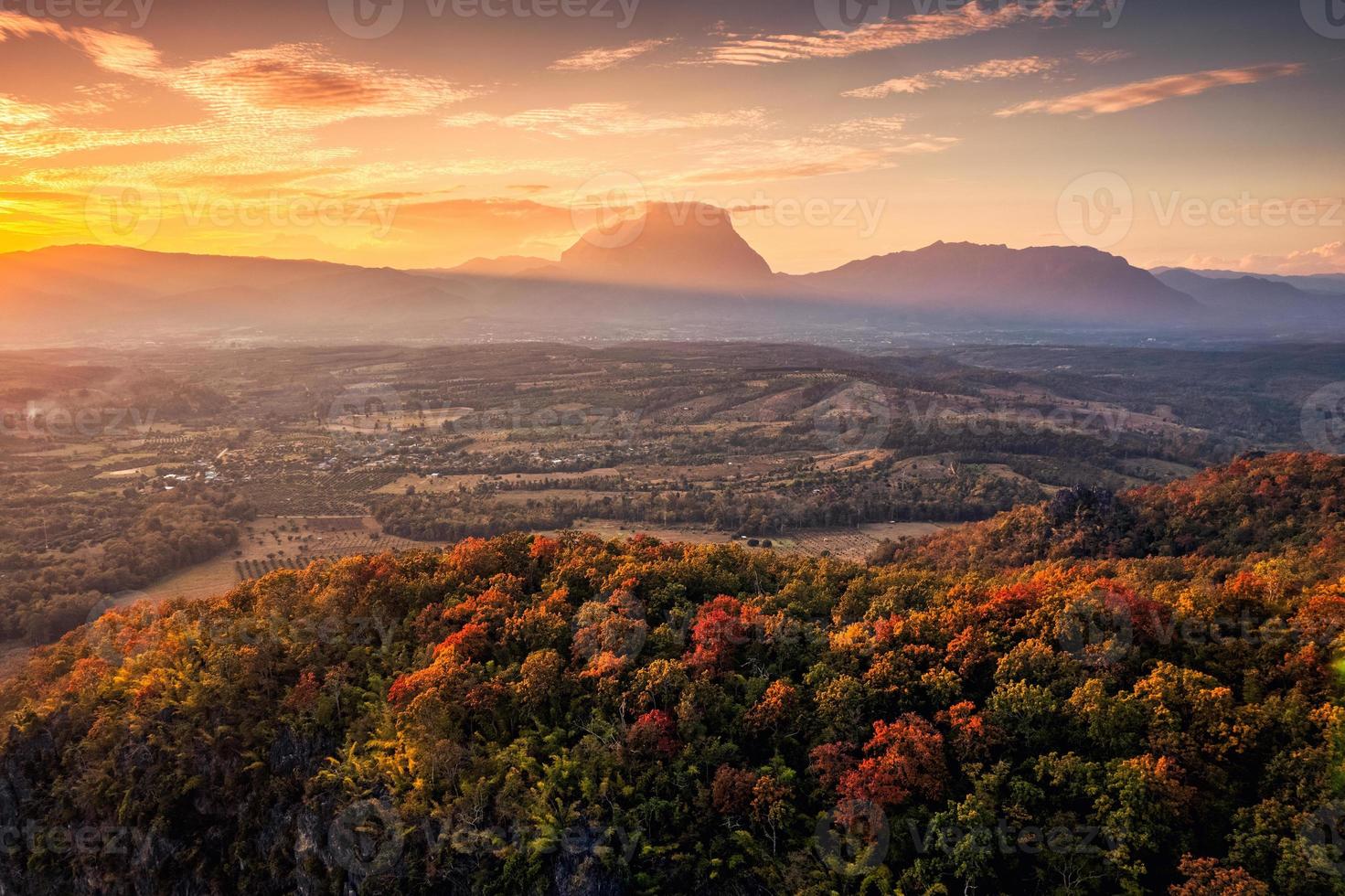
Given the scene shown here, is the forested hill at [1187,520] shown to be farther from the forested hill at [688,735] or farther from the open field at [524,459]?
the open field at [524,459]

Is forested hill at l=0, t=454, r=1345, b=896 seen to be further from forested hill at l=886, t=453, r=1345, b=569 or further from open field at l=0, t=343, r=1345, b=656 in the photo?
open field at l=0, t=343, r=1345, b=656

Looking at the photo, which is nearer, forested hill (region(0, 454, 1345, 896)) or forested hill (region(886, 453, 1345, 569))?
forested hill (region(0, 454, 1345, 896))

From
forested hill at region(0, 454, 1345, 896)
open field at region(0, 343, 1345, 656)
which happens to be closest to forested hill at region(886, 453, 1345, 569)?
forested hill at region(0, 454, 1345, 896)

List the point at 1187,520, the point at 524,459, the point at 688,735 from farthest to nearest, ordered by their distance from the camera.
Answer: the point at 524,459
the point at 1187,520
the point at 688,735

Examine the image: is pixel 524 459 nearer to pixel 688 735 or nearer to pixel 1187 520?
pixel 1187 520

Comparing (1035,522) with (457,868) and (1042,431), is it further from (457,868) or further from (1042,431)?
(1042,431)

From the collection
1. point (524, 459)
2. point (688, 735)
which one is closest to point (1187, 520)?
point (688, 735)

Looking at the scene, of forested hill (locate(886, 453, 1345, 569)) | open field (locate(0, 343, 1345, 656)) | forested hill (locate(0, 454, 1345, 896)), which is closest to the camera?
forested hill (locate(0, 454, 1345, 896))

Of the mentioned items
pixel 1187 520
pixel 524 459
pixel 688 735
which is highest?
pixel 1187 520
